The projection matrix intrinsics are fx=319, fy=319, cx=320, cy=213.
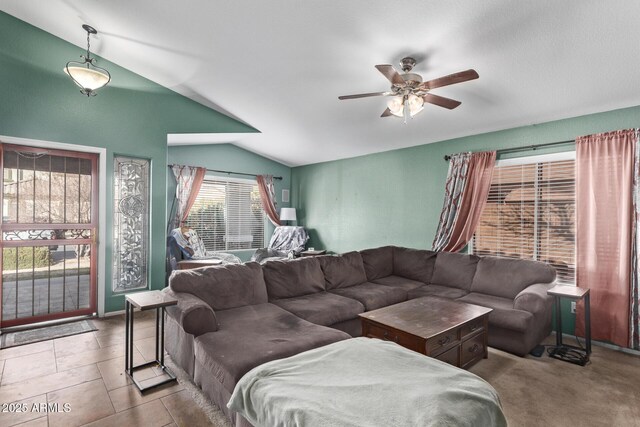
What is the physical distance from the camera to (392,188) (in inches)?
214

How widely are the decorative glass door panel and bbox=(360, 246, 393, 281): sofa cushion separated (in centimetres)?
357

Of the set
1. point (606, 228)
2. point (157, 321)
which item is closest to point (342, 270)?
point (157, 321)

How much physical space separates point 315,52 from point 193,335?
2730 mm

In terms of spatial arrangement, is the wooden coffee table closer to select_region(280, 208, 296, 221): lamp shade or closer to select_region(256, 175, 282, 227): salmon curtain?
select_region(280, 208, 296, 221): lamp shade

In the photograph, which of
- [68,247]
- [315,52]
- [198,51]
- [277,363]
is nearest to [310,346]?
[277,363]

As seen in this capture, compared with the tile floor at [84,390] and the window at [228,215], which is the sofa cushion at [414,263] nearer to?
the tile floor at [84,390]

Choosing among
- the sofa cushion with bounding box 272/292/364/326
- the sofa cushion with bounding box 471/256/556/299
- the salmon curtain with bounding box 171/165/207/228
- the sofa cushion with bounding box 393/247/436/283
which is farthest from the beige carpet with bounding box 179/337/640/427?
the salmon curtain with bounding box 171/165/207/228

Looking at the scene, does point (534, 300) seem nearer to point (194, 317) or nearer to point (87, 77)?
point (194, 317)

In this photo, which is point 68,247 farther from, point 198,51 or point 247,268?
point 198,51

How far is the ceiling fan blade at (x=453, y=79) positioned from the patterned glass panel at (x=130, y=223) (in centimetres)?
389

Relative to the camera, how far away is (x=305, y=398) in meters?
1.39

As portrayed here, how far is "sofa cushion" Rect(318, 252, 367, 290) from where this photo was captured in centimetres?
392

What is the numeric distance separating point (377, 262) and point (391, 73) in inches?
110

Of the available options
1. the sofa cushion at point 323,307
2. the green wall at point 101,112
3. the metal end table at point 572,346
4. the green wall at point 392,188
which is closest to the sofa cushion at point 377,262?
the green wall at point 392,188
